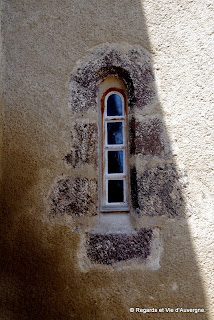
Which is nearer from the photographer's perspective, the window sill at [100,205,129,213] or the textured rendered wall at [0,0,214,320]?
the textured rendered wall at [0,0,214,320]

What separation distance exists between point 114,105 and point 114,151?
1.14 ft

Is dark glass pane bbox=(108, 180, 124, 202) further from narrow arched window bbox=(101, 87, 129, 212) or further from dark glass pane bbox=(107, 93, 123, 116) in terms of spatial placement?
dark glass pane bbox=(107, 93, 123, 116)

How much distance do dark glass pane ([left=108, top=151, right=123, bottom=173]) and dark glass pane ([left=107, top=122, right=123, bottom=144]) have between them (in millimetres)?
88

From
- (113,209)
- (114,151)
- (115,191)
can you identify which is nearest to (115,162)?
(114,151)

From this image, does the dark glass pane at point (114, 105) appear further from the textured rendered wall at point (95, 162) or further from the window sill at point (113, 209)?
the window sill at point (113, 209)

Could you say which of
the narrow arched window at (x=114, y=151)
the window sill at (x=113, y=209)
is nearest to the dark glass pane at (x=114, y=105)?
the narrow arched window at (x=114, y=151)

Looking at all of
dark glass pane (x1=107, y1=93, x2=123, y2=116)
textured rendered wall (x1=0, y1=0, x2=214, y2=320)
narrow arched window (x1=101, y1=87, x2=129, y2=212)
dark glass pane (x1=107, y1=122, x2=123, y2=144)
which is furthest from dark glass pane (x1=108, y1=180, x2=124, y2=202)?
dark glass pane (x1=107, y1=93, x2=123, y2=116)

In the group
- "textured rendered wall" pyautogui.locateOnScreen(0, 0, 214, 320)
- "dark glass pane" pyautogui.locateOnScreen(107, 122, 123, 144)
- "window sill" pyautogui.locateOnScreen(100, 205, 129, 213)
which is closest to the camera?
"textured rendered wall" pyautogui.locateOnScreen(0, 0, 214, 320)

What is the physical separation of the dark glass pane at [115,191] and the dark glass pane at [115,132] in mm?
297

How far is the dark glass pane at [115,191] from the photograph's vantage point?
88.4 inches

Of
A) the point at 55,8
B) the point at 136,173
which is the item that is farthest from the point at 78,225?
the point at 55,8

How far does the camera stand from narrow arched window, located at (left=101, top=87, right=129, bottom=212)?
2246mm

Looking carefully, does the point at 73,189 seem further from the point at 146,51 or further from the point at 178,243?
the point at 146,51

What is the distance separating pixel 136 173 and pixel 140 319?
91 cm
